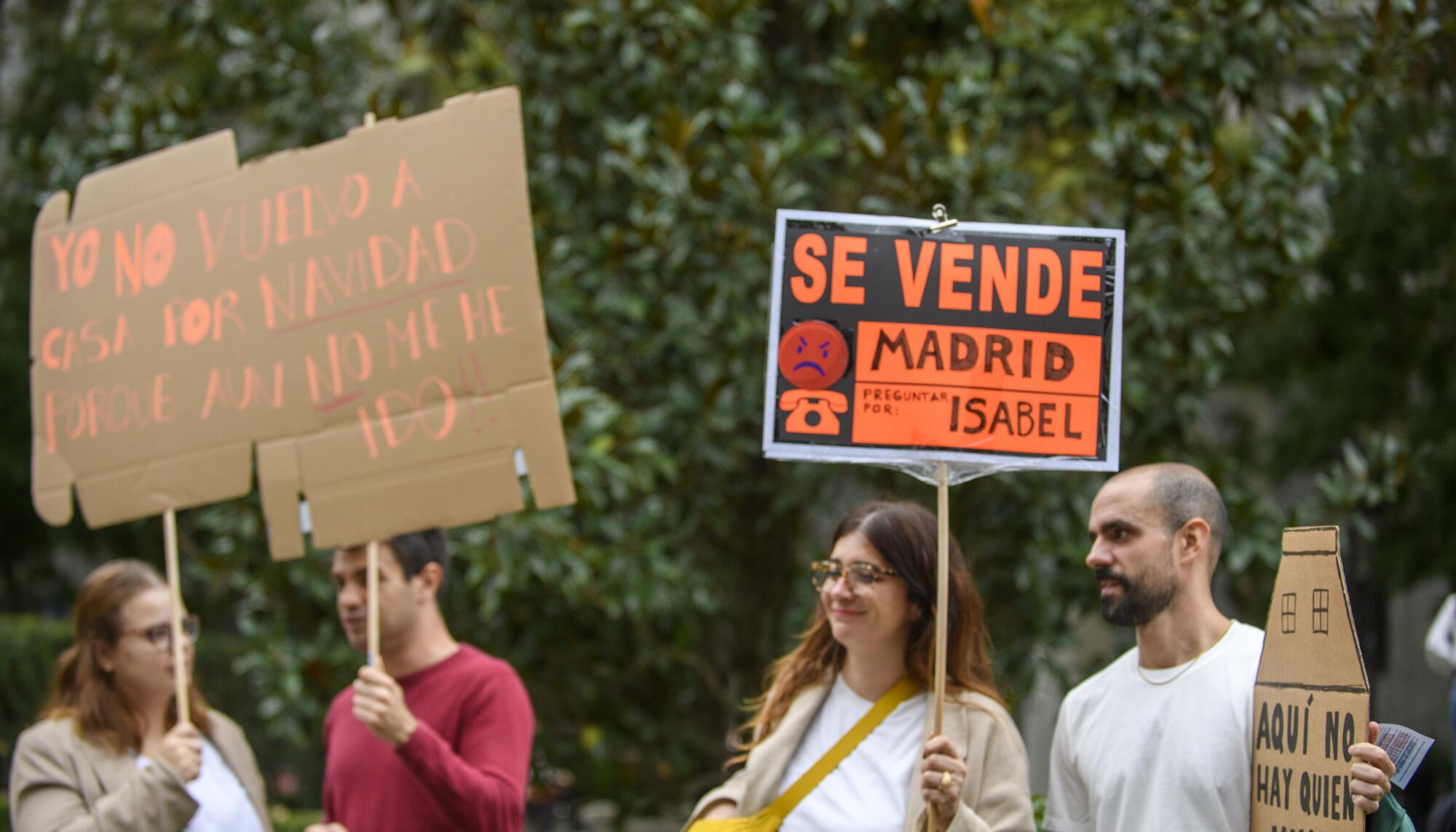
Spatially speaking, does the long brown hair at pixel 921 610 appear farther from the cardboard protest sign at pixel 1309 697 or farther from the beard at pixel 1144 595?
the cardboard protest sign at pixel 1309 697

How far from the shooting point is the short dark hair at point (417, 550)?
401 centimetres

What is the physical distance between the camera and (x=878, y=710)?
11.9ft

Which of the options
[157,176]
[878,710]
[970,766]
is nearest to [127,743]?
[157,176]

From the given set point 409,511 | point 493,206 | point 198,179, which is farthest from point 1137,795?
point 198,179

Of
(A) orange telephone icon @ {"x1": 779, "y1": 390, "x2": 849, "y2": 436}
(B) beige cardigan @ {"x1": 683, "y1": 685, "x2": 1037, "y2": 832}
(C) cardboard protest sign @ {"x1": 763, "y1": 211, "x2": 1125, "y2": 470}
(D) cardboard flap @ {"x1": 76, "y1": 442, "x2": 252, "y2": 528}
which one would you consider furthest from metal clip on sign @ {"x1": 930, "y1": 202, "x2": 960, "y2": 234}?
(D) cardboard flap @ {"x1": 76, "y1": 442, "x2": 252, "y2": 528}

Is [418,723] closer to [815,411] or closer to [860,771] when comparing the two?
[860,771]

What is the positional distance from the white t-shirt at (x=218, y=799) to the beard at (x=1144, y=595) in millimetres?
2388

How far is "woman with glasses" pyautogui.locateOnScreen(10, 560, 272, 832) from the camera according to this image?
12.1 ft

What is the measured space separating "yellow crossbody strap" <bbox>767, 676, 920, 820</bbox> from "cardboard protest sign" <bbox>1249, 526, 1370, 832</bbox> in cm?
86

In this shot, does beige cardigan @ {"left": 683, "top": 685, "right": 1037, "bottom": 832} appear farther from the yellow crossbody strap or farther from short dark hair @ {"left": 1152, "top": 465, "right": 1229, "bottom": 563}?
short dark hair @ {"left": 1152, "top": 465, "right": 1229, "bottom": 563}

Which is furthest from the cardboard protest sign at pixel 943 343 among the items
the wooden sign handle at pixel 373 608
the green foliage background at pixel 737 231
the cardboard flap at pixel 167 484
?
the green foliage background at pixel 737 231

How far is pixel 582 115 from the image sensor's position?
7152 mm

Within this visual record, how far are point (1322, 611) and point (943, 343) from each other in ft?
3.31

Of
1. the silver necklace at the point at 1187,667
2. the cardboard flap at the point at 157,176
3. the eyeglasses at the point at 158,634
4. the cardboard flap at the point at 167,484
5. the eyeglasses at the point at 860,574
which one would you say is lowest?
the eyeglasses at the point at 158,634
